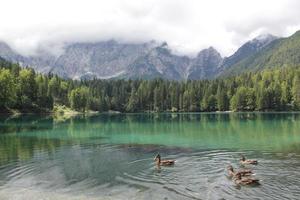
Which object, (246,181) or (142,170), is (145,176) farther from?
(246,181)

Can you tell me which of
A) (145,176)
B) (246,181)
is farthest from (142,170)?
(246,181)

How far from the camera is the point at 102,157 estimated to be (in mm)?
56500

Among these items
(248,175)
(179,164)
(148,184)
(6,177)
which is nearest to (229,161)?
(179,164)

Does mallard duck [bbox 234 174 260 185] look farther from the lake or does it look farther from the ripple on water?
the ripple on water

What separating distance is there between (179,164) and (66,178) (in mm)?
14351

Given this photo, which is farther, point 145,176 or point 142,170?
point 142,170

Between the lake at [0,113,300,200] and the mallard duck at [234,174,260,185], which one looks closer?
the lake at [0,113,300,200]

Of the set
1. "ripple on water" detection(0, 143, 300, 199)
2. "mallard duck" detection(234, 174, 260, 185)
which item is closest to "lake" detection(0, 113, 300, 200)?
"ripple on water" detection(0, 143, 300, 199)

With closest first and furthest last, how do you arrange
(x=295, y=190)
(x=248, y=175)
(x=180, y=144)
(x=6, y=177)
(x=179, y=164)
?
(x=295, y=190) → (x=248, y=175) → (x=6, y=177) → (x=179, y=164) → (x=180, y=144)

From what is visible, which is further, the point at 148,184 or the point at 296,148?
the point at 296,148

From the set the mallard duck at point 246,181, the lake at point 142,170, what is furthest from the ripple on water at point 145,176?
the mallard duck at point 246,181

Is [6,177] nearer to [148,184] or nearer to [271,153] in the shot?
[148,184]

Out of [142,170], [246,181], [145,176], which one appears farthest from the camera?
[142,170]

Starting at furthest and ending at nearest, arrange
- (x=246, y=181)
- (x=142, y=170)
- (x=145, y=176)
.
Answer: (x=142, y=170) < (x=145, y=176) < (x=246, y=181)
